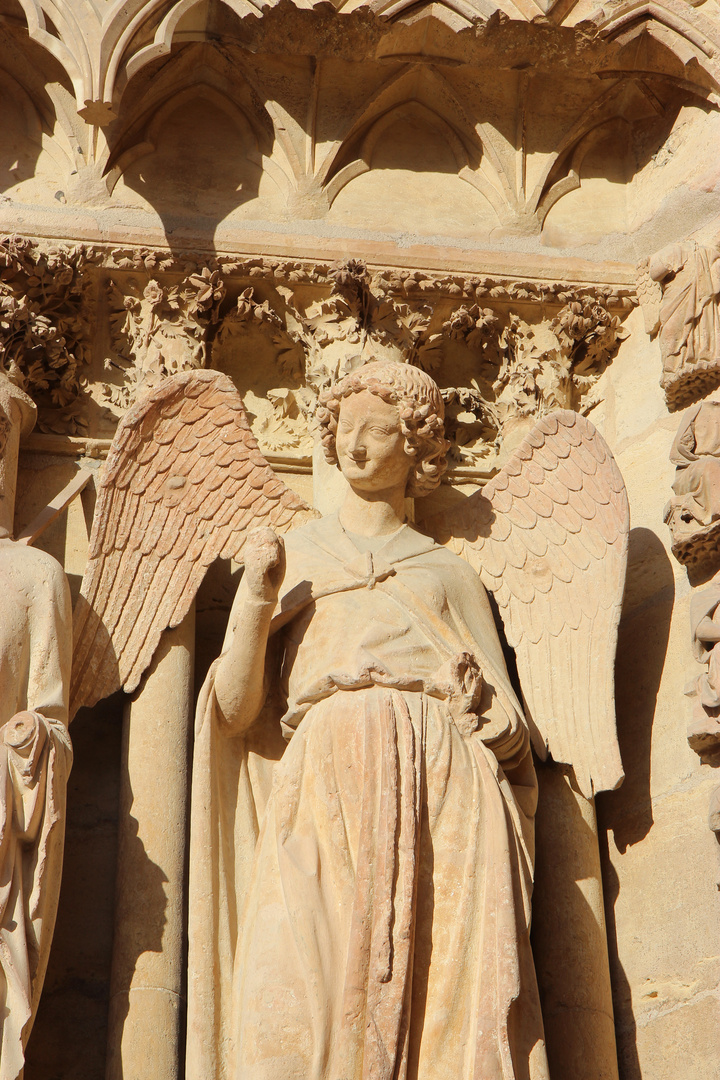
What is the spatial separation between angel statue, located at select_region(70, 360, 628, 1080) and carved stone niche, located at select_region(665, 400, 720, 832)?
22 cm

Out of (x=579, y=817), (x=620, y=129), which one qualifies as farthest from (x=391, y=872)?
(x=620, y=129)

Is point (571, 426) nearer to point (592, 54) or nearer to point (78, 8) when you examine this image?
point (592, 54)

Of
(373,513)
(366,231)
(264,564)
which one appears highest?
(366,231)

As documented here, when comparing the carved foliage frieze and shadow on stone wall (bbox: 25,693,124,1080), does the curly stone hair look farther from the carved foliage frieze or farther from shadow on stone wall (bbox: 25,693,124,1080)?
shadow on stone wall (bbox: 25,693,124,1080)

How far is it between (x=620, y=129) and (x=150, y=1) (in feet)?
6.19

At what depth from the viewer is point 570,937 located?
18.3 ft

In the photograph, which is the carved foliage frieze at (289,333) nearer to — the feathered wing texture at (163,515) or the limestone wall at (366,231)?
the limestone wall at (366,231)

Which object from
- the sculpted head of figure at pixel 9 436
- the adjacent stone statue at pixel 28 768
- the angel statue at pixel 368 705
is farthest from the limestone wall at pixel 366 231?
the adjacent stone statue at pixel 28 768

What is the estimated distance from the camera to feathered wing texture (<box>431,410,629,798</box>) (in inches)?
224

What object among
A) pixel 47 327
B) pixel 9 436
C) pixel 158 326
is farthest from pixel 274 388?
pixel 9 436

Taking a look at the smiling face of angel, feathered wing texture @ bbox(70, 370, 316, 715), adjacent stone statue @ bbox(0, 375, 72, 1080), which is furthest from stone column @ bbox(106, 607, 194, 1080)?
the smiling face of angel

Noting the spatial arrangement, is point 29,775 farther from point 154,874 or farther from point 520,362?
point 520,362

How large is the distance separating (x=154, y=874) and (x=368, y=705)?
0.89 meters

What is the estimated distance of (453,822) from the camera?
5.09 m
